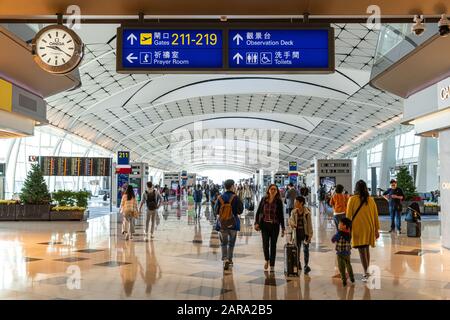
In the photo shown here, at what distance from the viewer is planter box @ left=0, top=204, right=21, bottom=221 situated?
69.1ft

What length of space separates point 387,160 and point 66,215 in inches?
1472

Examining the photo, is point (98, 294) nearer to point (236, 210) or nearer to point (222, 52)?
point (236, 210)

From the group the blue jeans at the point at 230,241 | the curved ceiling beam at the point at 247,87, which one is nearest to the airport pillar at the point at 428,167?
the curved ceiling beam at the point at 247,87

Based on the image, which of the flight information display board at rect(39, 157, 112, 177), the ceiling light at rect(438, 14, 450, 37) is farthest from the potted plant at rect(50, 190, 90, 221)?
the ceiling light at rect(438, 14, 450, 37)

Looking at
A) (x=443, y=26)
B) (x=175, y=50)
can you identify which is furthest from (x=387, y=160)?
(x=175, y=50)

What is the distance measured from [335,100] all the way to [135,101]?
19.2 meters

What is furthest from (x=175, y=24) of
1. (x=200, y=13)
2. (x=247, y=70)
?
(x=247, y=70)

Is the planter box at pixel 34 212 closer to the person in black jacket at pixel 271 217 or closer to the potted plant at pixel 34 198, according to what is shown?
the potted plant at pixel 34 198

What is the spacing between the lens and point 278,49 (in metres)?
6.40

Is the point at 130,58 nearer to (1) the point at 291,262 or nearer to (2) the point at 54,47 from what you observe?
(2) the point at 54,47

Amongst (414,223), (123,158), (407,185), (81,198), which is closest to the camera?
(414,223)

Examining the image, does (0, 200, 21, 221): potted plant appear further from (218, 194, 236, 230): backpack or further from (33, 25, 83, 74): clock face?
(33, 25, 83, 74): clock face

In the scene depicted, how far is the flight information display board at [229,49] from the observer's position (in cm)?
638

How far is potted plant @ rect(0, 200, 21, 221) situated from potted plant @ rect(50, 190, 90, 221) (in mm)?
1708
